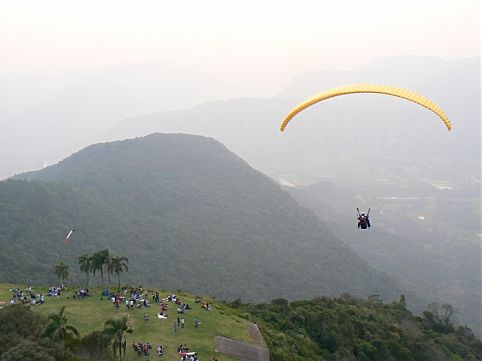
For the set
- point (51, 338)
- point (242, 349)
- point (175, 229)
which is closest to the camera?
point (51, 338)

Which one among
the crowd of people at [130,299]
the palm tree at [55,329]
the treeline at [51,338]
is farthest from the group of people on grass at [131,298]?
the palm tree at [55,329]

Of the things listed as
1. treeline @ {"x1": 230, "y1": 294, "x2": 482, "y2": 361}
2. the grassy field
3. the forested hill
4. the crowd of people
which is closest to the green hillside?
the grassy field

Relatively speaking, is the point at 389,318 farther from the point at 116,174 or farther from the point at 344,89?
the point at 116,174

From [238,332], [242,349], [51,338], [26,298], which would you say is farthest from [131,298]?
[51,338]

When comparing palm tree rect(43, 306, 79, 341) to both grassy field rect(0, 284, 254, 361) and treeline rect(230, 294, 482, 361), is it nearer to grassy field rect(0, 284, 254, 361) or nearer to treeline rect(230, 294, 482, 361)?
grassy field rect(0, 284, 254, 361)

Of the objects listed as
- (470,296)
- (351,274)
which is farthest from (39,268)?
(470,296)

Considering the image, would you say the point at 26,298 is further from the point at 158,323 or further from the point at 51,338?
the point at 51,338
